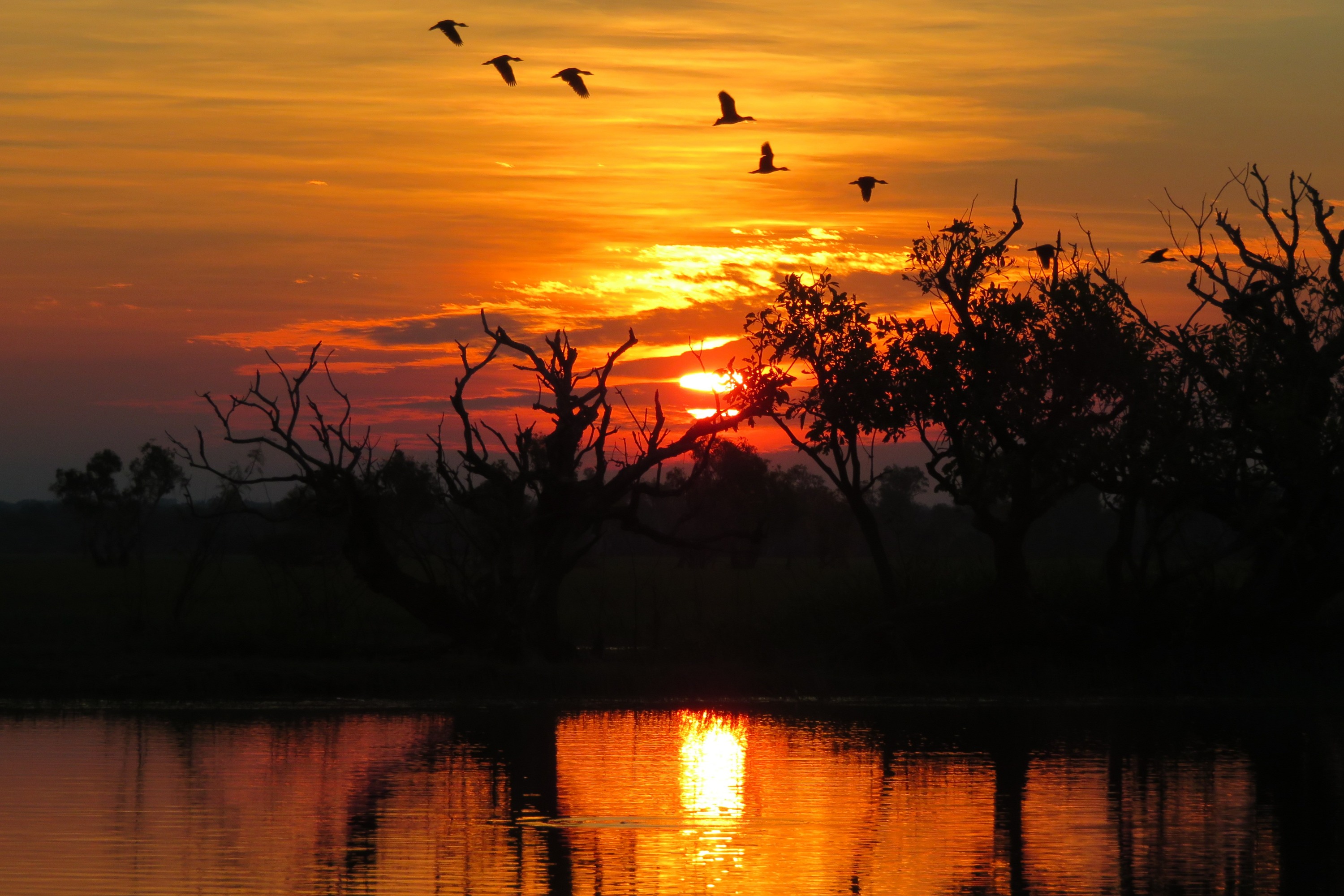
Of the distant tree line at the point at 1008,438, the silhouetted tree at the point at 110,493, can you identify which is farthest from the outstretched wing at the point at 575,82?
the silhouetted tree at the point at 110,493

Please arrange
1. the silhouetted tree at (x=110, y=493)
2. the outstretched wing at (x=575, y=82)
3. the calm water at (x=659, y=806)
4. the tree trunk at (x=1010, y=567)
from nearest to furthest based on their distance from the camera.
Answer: the calm water at (x=659, y=806)
the outstretched wing at (x=575, y=82)
the tree trunk at (x=1010, y=567)
the silhouetted tree at (x=110, y=493)

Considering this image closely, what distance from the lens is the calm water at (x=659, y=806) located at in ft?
35.3

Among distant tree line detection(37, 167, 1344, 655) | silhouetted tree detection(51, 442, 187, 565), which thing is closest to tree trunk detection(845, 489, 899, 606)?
distant tree line detection(37, 167, 1344, 655)

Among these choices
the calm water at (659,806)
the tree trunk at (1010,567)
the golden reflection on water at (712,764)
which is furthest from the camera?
the tree trunk at (1010,567)

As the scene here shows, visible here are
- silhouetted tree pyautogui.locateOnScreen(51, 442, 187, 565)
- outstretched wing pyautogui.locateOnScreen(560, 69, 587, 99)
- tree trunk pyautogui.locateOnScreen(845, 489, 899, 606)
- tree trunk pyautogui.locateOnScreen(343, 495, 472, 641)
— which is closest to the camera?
outstretched wing pyautogui.locateOnScreen(560, 69, 587, 99)

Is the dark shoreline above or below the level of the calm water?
above

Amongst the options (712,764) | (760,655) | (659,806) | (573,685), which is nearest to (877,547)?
(760,655)

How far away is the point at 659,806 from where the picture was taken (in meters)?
13.5

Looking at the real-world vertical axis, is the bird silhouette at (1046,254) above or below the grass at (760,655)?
above

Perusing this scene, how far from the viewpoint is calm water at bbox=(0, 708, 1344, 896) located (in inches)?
424

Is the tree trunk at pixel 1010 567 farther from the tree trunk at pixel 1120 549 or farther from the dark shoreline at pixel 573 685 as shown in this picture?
the tree trunk at pixel 1120 549

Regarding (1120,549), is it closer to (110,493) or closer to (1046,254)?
(1046,254)

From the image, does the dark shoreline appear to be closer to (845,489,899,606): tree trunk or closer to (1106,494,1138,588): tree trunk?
(1106,494,1138,588): tree trunk

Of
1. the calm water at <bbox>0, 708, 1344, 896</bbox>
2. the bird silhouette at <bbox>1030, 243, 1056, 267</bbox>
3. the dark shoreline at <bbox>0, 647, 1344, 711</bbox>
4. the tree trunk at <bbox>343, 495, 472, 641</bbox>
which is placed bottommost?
the calm water at <bbox>0, 708, 1344, 896</bbox>
